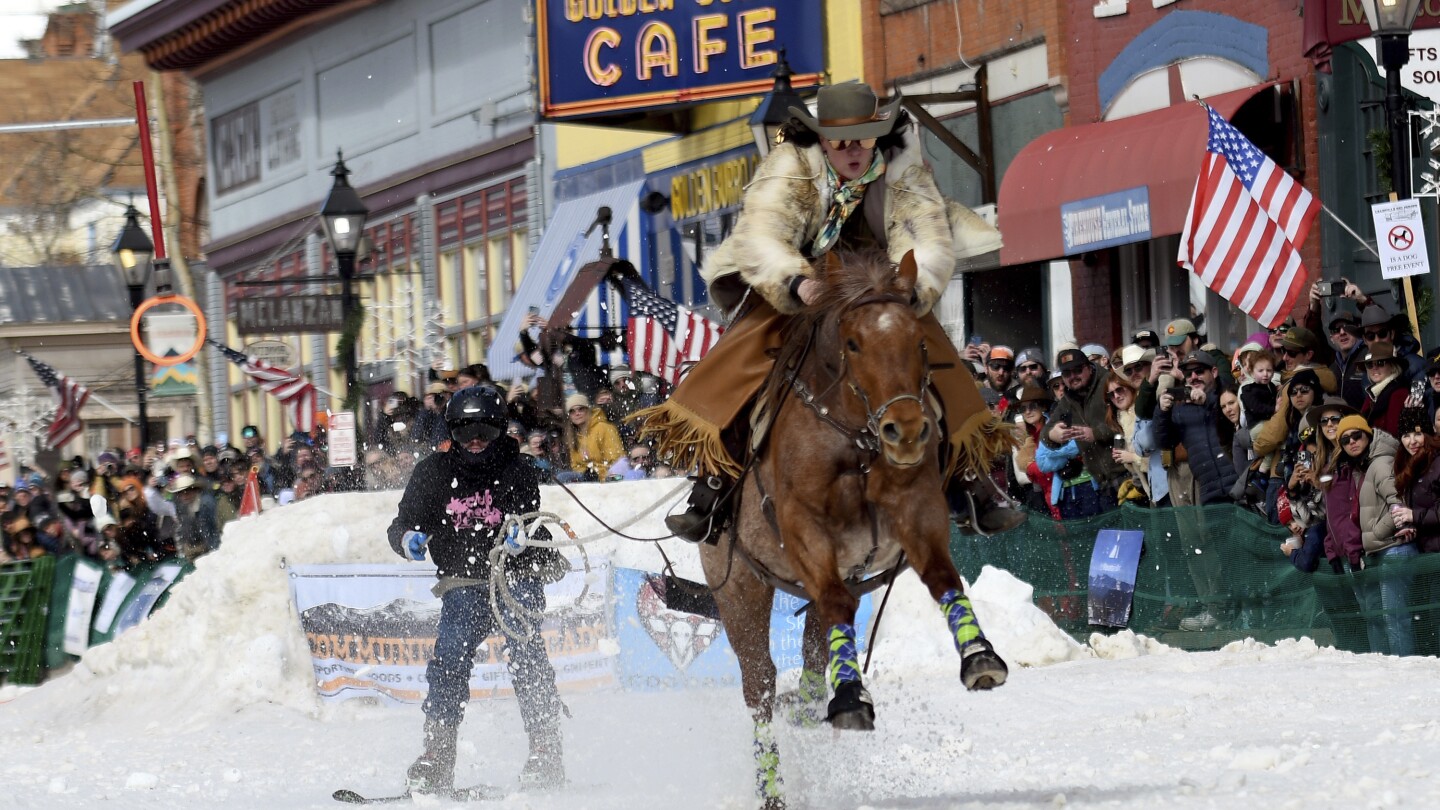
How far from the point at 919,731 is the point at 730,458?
10.3 feet

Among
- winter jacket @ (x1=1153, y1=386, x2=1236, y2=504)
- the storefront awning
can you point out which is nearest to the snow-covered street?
winter jacket @ (x1=1153, y1=386, x2=1236, y2=504)

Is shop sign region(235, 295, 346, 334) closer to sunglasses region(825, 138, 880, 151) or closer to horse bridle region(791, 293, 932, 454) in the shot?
sunglasses region(825, 138, 880, 151)

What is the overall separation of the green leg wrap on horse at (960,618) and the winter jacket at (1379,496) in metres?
5.10

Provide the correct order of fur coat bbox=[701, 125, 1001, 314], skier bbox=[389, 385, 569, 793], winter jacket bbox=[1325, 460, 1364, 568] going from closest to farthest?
fur coat bbox=[701, 125, 1001, 314] < skier bbox=[389, 385, 569, 793] < winter jacket bbox=[1325, 460, 1364, 568]

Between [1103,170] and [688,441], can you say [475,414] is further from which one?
[1103,170]

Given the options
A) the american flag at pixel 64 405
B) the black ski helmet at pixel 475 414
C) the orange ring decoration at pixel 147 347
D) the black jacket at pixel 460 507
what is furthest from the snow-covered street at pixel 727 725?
the american flag at pixel 64 405

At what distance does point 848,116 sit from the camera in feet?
29.8

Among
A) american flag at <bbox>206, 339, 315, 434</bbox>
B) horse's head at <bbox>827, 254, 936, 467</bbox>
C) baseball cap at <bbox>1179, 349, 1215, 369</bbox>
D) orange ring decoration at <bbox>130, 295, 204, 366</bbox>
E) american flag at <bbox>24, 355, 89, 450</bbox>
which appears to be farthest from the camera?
american flag at <bbox>24, 355, 89, 450</bbox>

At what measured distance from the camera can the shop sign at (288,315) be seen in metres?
21.0

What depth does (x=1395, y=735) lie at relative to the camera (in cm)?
978

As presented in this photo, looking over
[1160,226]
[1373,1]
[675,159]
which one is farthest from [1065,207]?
[675,159]

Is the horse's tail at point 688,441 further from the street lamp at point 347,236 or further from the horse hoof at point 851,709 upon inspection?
the street lamp at point 347,236

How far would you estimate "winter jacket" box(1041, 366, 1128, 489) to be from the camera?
1523cm

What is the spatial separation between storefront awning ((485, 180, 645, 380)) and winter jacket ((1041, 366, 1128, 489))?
15170 mm
